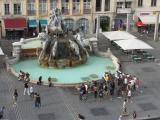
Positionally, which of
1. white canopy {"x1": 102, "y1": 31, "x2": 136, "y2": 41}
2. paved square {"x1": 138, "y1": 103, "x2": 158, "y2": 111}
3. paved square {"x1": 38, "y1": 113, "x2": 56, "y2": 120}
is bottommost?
paved square {"x1": 38, "y1": 113, "x2": 56, "y2": 120}

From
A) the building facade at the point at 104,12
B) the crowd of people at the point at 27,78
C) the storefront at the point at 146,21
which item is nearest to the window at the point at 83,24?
the building facade at the point at 104,12

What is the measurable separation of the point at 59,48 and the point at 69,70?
3.29 m

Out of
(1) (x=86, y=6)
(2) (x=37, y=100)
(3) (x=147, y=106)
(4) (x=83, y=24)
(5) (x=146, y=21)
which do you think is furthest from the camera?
(5) (x=146, y=21)

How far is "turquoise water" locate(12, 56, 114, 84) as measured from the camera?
58275 millimetres

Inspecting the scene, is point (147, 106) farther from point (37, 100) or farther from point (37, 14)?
point (37, 14)

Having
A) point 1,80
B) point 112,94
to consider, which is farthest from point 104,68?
point 1,80

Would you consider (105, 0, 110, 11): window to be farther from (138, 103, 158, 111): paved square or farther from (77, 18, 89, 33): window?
(138, 103, 158, 111): paved square

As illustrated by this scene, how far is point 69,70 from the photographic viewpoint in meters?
61.2

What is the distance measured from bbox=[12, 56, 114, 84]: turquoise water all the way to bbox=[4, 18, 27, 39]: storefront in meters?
13.2

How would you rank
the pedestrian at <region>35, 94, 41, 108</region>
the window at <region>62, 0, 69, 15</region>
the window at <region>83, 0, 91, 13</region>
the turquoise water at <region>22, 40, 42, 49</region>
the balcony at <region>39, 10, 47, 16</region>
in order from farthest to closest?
the window at <region>83, 0, 91, 13</region>
the window at <region>62, 0, 69, 15</region>
the balcony at <region>39, 10, 47, 16</region>
the turquoise water at <region>22, 40, 42, 49</region>
the pedestrian at <region>35, 94, 41, 108</region>

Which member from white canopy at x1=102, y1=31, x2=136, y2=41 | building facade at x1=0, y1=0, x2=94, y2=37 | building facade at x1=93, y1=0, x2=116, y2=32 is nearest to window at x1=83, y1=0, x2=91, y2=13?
building facade at x1=0, y1=0, x2=94, y2=37

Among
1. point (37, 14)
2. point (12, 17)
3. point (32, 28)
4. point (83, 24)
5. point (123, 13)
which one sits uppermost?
point (123, 13)

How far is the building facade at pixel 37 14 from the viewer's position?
7756cm

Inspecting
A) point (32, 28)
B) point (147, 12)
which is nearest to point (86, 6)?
point (32, 28)
